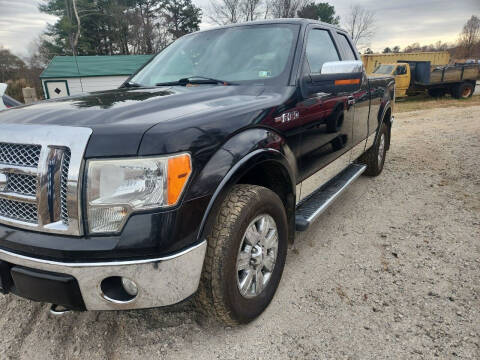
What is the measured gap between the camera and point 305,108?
7.93 feet

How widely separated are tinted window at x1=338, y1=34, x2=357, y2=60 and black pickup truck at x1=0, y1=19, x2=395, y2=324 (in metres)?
1.35

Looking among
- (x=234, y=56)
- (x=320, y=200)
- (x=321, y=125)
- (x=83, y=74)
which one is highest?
(x=83, y=74)

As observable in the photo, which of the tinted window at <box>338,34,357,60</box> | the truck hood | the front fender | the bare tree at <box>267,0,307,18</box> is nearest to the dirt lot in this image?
the front fender

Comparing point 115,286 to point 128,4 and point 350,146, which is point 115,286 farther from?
point 128,4

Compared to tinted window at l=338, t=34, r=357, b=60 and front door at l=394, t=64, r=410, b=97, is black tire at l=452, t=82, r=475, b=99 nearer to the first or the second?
front door at l=394, t=64, r=410, b=97

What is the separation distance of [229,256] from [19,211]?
3.33ft

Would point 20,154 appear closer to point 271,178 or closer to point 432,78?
point 271,178

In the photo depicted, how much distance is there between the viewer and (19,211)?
156 cm

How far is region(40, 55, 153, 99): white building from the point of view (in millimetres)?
19547

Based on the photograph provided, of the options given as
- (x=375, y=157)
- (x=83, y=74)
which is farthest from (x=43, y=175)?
(x=83, y=74)

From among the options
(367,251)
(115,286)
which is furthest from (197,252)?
(367,251)

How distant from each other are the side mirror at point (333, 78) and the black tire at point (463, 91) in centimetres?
1774

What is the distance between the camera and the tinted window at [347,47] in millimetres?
3652

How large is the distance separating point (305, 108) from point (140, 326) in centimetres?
183
